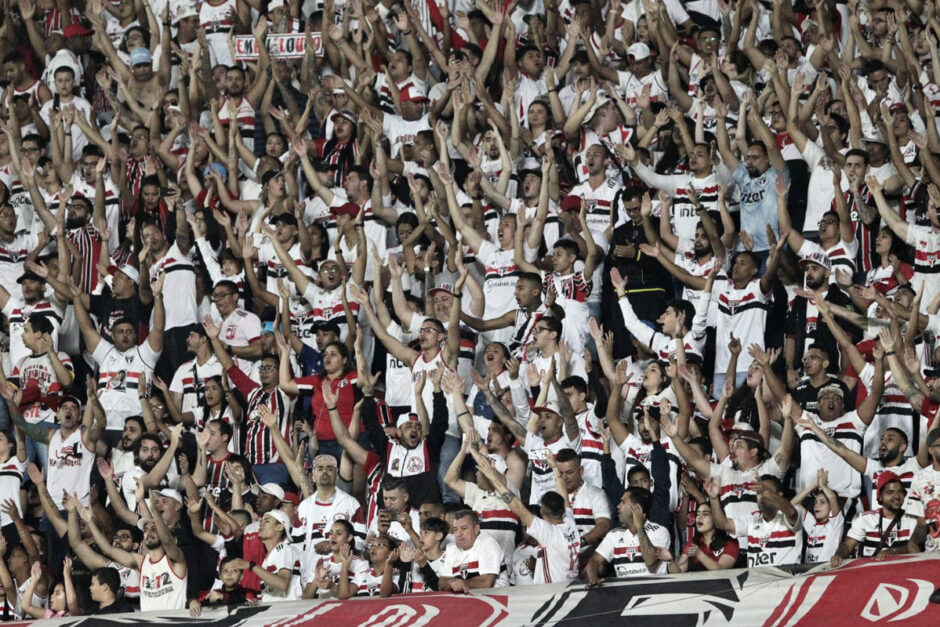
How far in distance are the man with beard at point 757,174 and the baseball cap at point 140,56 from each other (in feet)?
18.7

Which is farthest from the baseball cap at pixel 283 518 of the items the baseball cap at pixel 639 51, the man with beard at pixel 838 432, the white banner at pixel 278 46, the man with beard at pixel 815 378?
the baseball cap at pixel 639 51

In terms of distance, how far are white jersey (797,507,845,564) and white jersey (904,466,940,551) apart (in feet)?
1.76

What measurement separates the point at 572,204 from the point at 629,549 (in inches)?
149

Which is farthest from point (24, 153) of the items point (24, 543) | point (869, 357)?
point (869, 357)

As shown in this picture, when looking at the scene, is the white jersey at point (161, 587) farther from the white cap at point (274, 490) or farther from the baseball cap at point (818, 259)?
the baseball cap at point (818, 259)

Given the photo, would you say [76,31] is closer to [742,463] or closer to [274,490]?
[274,490]

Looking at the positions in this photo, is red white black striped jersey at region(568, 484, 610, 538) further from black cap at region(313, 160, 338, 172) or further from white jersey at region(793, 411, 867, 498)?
black cap at region(313, 160, 338, 172)

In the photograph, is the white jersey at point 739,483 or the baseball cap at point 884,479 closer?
the baseball cap at point 884,479

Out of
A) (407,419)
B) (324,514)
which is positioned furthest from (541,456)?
(324,514)

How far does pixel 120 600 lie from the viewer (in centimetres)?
1288

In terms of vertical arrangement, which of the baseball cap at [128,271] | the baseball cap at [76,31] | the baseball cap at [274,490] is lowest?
the baseball cap at [274,490]

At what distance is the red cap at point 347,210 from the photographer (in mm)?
15469

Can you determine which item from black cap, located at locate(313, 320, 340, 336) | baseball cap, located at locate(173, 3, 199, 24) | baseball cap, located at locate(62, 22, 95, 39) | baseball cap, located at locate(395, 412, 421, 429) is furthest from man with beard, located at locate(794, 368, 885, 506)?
baseball cap, located at locate(62, 22, 95, 39)

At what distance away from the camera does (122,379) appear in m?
14.8
